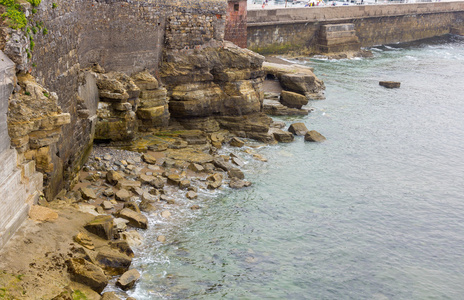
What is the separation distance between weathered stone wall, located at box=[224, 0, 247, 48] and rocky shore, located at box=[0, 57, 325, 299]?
9986 millimetres

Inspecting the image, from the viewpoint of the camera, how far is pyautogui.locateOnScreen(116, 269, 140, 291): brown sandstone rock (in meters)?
10.4

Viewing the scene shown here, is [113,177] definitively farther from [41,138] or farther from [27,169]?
[27,169]

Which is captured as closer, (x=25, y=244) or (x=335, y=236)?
(x=25, y=244)

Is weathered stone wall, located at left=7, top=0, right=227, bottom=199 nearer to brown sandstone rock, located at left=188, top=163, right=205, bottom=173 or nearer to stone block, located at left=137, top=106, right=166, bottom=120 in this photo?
stone block, located at left=137, top=106, right=166, bottom=120

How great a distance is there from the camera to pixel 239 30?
3203 centimetres

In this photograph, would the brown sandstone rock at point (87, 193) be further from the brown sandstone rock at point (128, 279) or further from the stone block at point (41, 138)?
the brown sandstone rock at point (128, 279)

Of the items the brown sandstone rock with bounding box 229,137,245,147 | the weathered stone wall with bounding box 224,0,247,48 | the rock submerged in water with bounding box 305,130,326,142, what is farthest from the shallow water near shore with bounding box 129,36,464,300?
the weathered stone wall with bounding box 224,0,247,48

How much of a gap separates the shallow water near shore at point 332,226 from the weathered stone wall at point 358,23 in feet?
46.4

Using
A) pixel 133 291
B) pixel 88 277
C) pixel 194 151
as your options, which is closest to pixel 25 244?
pixel 88 277

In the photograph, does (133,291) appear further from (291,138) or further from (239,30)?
(239,30)

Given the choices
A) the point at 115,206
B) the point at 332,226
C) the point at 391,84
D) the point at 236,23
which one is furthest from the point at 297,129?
the point at 391,84

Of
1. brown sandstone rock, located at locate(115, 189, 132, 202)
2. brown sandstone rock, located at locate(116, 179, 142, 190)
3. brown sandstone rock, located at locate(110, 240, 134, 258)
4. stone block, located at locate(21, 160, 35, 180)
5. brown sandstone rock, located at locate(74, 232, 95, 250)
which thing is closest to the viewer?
stone block, located at locate(21, 160, 35, 180)

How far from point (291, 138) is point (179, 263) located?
10758mm

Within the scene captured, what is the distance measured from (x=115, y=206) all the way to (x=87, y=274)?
169 inches
